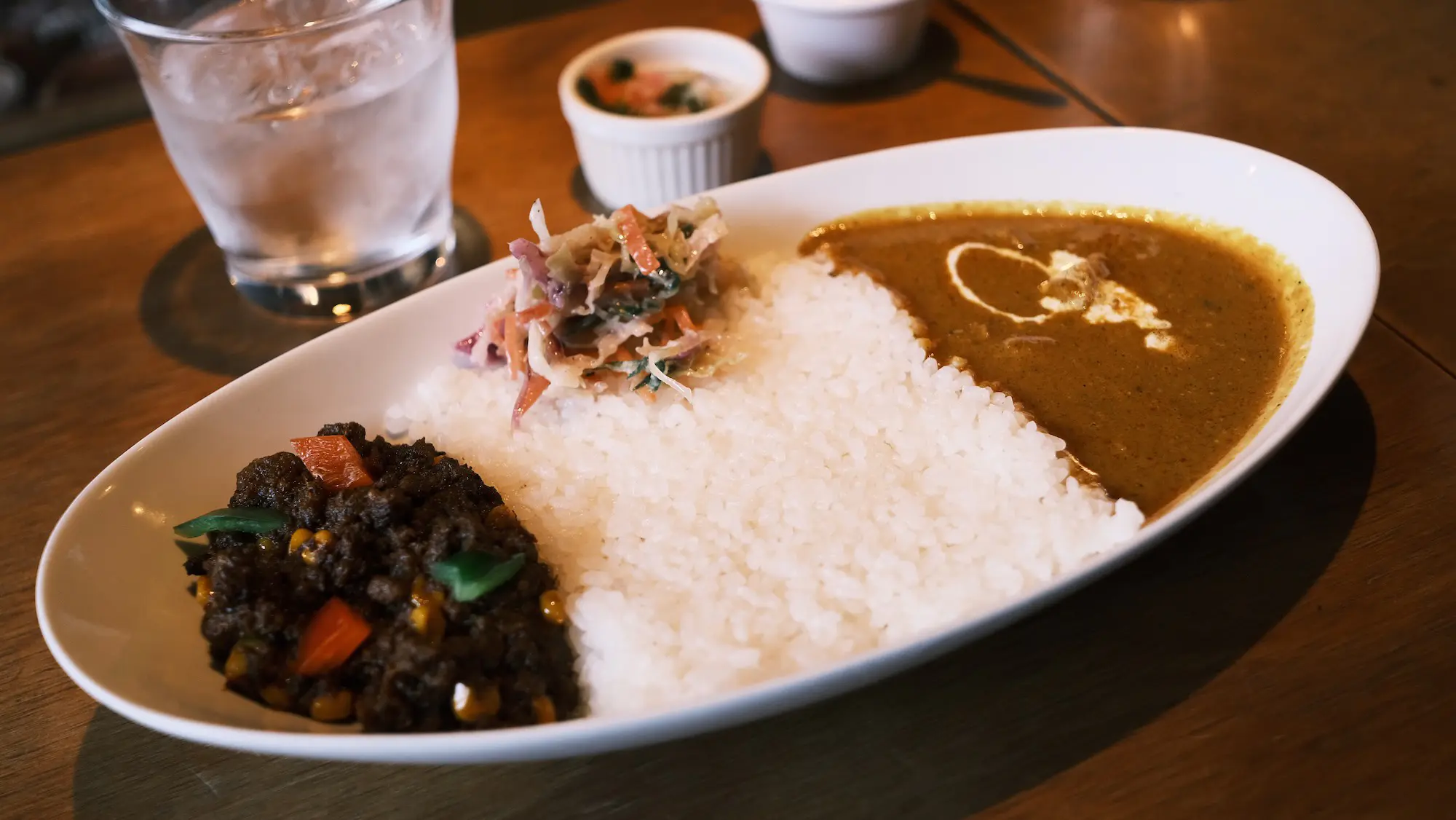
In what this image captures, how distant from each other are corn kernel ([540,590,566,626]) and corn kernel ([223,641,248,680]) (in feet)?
1.66

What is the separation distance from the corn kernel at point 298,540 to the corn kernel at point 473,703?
0.45 metres

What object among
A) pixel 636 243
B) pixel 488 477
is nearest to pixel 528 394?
pixel 488 477

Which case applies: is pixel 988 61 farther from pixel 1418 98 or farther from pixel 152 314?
pixel 152 314

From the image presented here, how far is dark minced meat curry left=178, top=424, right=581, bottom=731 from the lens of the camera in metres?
1.69

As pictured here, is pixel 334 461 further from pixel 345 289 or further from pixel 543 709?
pixel 345 289

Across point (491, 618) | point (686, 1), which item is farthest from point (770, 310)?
point (686, 1)

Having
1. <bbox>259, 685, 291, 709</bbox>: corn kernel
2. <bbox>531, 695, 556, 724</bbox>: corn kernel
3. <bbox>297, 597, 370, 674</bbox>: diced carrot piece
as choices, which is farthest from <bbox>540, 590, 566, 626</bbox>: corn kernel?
<bbox>259, 685, 291, 709</bbox>: corn kernel

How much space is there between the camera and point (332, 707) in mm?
1684

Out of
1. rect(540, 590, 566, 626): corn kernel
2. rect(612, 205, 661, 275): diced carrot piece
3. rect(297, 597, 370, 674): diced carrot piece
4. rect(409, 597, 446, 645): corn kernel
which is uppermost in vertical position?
rect(612, 205, 661, 275): diced carrot piece

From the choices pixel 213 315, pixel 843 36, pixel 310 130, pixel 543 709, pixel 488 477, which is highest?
pixel 310 130

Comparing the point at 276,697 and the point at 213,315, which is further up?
the point at 276,697

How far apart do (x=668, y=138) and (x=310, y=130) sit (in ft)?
3.06

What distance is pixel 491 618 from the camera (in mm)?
1786

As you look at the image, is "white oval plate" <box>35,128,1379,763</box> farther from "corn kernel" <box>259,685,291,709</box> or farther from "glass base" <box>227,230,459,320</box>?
"glass base" <box>227,230,459,320</box>
